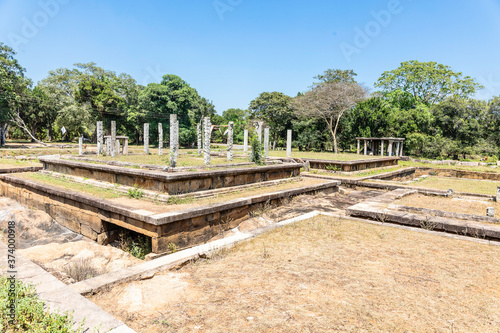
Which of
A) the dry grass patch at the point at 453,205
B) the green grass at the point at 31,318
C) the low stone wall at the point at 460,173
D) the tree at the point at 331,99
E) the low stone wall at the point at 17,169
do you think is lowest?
the low stone wall at the point at 460,173

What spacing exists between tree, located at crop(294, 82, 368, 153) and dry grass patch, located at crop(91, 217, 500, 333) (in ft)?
87.5

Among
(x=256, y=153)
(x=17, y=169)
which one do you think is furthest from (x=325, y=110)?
(x=17, y=169)

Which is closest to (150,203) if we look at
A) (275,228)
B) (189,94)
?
(275,228)

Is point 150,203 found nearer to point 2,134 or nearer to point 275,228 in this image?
point 275,228

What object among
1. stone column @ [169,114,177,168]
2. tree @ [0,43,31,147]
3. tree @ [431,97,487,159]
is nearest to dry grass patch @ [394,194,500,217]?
stone column @ [169,114,177,168]

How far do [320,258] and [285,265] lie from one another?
0.62 metres

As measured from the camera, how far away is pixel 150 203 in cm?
726

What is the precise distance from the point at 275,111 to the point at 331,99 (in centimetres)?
794

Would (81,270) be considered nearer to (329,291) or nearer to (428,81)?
(329,291)

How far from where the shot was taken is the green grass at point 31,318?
2.46 m

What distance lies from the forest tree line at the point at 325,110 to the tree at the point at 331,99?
97 mm

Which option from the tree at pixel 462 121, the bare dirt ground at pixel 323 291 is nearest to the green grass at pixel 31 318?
the bare dirt ground at pixel 323 291

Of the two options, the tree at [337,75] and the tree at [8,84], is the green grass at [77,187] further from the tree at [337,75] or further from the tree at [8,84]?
the tree at [337,75]

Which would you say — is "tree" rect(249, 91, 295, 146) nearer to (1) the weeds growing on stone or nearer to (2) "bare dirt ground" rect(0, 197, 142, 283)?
(2) "bare dirt ground" rect(0, 197, 142, 283)
